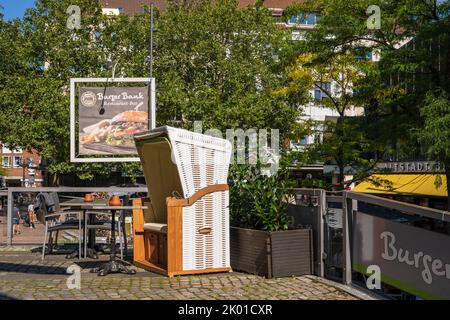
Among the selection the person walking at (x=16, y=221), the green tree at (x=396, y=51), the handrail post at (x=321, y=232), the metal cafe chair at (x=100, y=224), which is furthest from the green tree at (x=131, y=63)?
the handrail post at (x=321, y=232)

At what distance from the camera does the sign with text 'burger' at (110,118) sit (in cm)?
1034

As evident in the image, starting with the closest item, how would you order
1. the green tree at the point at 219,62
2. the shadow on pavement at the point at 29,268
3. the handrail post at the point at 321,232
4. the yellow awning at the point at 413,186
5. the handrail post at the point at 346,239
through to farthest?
1. the handrail post at the point at 346,239
2. the handrail post at the point at 321,232
3. the shadow on pavement at the point at 29,268
4. the yellow awning at the point at 413,186
5. the green tree at the point at 219,62

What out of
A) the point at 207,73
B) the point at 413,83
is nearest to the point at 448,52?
the point at 413,83

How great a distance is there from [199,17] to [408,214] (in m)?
34.9

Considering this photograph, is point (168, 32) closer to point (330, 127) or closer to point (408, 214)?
point (330, 127)

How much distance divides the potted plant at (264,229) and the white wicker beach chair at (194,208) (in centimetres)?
29

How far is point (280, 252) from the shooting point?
24.1ft

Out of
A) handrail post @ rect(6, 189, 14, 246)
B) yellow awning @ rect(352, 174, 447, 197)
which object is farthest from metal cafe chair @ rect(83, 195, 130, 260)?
yellow awning @ rect(352, 174, 447, 197)

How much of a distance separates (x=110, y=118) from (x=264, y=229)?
400 cm

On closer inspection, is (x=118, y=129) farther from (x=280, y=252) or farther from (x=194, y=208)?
(x=280, y=252)

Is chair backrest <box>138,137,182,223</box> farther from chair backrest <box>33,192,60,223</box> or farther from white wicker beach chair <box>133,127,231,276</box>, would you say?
chair backrest <box>33,192,60,223</box>

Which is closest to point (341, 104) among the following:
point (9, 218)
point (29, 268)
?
point (9, 218)

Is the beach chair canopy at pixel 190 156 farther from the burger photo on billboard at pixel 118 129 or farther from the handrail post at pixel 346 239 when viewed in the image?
the handrail post at pixel 346 239

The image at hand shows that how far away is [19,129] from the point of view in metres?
37.4
